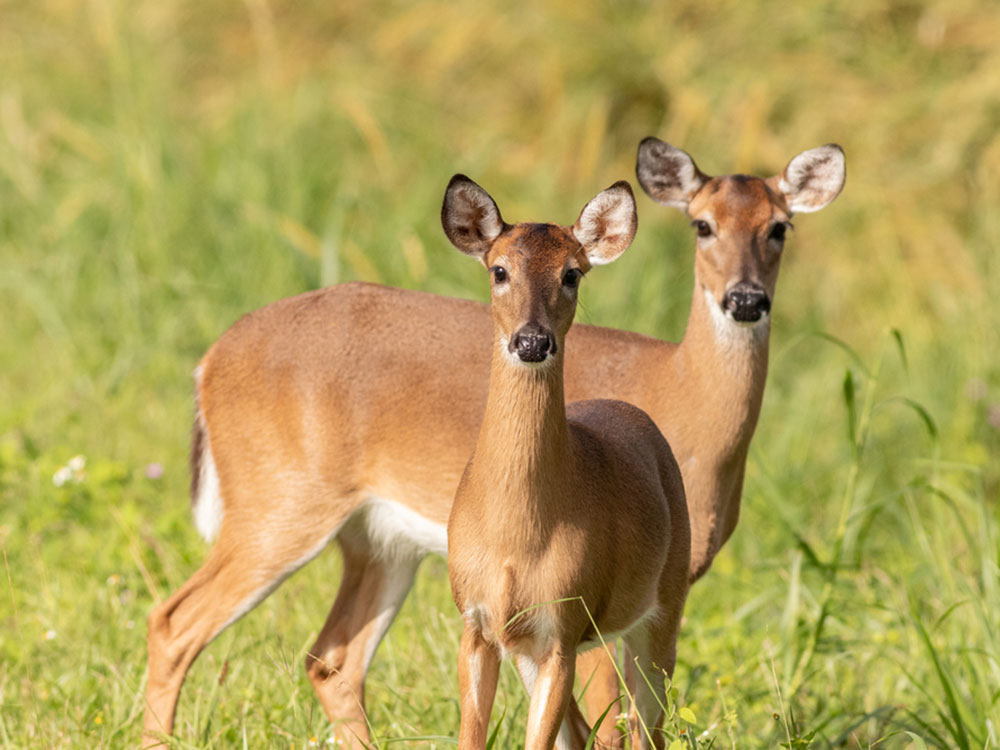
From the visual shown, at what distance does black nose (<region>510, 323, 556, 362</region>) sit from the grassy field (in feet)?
2.50

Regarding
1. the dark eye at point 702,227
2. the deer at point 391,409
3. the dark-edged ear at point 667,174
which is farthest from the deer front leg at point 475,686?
the dark-edged ear at point 667,174

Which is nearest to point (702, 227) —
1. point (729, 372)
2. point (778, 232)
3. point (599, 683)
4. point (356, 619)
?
point (778, 232)

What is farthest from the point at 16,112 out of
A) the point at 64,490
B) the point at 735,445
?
the point at 735,445

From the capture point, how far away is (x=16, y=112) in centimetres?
888

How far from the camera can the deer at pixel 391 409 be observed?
4.17m

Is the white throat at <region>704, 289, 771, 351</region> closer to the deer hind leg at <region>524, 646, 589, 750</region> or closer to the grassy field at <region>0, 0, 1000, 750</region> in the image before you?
the grassy field at <region>0, 0, 1000, 750</region>

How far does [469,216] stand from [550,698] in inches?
39.1

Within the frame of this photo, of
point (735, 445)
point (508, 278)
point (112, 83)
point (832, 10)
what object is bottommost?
point (735, 445)

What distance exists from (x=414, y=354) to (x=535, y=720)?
5.42 feet

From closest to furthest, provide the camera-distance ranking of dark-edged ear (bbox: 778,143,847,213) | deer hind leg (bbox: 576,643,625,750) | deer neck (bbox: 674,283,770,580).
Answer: deer hind leg (bbox: 576,643,625,750) < deer neck (bbox: 674,283,770,580) < dark-edged ear (bbox: 778,143,847,213)

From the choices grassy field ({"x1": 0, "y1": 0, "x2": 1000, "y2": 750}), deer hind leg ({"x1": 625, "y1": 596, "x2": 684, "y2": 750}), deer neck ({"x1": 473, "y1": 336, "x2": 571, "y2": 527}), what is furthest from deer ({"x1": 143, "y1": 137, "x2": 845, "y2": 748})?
deer neck ({"x1": 473, "y1": 336, "x2": 571, "y2": 527})

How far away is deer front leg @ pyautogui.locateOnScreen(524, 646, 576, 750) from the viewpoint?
2.87 metres

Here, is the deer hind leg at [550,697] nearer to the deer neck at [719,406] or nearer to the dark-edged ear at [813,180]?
the deer neck at [719,406]

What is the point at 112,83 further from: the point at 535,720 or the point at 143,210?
the point at 535,720
